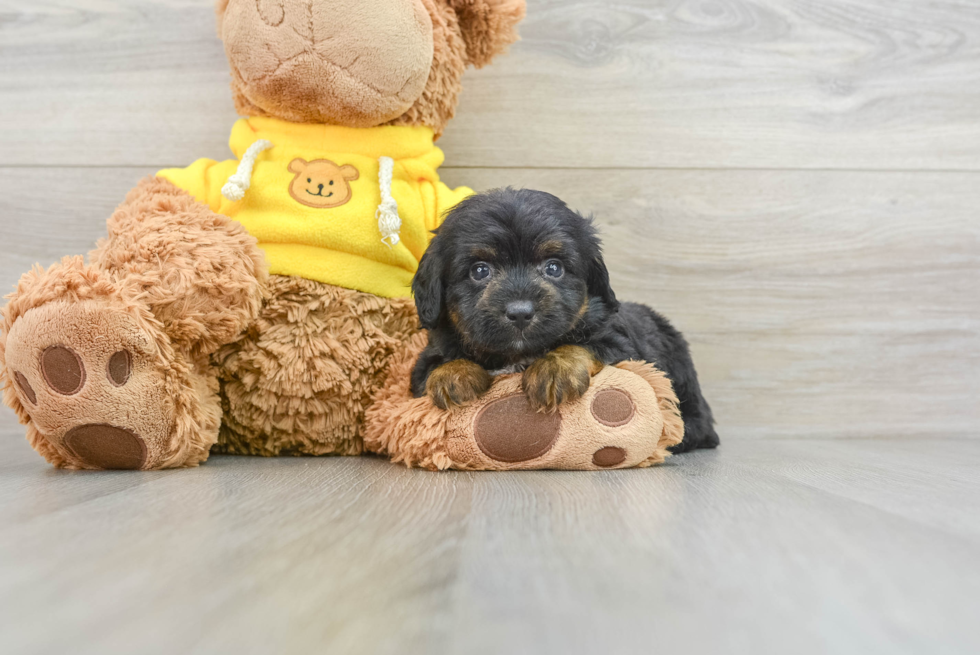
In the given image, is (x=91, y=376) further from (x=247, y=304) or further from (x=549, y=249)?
(x=549, y=249)

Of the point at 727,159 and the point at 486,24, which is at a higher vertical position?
the point at 486,24

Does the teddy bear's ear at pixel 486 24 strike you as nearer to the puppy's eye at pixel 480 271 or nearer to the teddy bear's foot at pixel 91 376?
the puppy's eye at pixel 480 271

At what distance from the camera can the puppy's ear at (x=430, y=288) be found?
1.66m

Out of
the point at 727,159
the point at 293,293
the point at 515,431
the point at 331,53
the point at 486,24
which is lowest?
the point at 515,431

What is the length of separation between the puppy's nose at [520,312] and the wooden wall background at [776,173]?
98 cm

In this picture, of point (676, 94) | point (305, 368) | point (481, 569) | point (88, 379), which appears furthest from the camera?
point (676, 94)

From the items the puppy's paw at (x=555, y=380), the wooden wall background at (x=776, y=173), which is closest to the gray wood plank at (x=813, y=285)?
the wooden wall background at (x=776, y=173)

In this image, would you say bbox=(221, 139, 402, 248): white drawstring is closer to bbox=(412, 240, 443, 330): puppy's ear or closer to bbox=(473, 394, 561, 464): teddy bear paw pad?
bbox=(412, 240, 443, 330): puppy's ear

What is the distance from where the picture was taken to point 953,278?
7.96ft

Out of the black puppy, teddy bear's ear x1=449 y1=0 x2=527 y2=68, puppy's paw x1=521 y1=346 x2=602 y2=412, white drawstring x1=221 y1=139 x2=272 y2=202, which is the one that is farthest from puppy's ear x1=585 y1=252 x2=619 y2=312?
white drawstring x1=221 y1=139 x2=272 y2=202

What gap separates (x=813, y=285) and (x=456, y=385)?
152cm

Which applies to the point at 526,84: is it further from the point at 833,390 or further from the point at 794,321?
the point at 833,390

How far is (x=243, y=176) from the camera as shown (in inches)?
71.1

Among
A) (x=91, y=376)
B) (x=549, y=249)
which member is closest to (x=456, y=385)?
(x=549, y=249)
